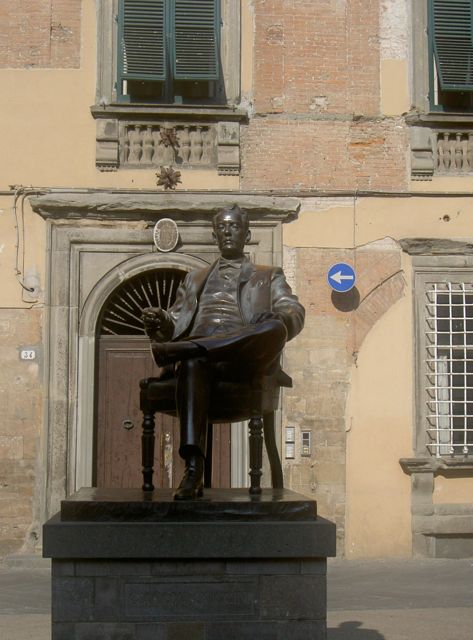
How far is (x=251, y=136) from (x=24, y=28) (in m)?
2.70

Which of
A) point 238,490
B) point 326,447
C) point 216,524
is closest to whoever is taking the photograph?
point 216,524

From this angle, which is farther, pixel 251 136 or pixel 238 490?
pixel 251 136

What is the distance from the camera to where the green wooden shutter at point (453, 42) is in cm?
1224

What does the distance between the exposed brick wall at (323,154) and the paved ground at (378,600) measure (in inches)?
159

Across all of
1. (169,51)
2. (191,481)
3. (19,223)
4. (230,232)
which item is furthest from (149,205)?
(191,481)

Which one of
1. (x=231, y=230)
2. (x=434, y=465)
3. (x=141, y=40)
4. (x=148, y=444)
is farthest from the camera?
(x=141, y=40)

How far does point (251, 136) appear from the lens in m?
12.1

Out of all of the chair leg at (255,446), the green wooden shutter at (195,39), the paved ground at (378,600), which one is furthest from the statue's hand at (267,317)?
the green wooden shutter at (195,39)

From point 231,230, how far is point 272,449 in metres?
1.32

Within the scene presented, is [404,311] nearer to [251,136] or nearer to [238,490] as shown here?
[251,136]

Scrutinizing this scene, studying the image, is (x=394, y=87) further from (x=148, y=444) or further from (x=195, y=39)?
(x=148, y=444)

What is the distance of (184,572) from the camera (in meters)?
5.61

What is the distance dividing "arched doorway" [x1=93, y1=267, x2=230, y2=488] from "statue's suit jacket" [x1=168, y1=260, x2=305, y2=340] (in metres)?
5.23

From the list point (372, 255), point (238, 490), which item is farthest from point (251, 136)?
point (238, 490)
